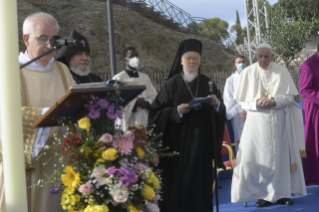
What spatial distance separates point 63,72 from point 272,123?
369 cm

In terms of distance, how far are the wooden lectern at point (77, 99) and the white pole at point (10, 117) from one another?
55 cm

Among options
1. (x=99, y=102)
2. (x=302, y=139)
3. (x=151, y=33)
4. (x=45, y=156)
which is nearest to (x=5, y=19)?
(x=99, y=102)

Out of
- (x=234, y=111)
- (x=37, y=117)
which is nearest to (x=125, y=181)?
(x=37, y=117)

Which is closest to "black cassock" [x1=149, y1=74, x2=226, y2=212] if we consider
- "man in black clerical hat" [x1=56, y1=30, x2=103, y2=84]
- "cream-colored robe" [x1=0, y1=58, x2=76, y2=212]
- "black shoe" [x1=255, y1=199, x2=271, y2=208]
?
"man in black clerical hat" [x1=56, y1=30, x2=103, y2=84]

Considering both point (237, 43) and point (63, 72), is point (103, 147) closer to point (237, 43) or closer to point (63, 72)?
point (63, 72)

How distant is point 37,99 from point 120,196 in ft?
4.44

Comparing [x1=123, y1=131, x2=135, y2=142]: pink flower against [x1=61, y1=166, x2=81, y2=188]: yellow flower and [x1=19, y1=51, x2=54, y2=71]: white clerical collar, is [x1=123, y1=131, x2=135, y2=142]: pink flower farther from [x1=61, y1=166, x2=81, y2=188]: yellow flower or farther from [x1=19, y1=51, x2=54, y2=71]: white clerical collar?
[x1=19, y1=51, x2=54, y2=71]: white clerical collar

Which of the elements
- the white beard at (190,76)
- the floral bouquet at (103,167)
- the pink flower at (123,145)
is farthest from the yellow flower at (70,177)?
the white beard at (190,76)

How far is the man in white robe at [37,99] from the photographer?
3602 millimetres

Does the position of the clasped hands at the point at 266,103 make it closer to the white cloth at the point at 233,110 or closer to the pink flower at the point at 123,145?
the white cloth at the point at 233,110

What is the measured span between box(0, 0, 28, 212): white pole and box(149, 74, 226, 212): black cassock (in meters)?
3.11

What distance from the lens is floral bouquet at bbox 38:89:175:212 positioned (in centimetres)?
307

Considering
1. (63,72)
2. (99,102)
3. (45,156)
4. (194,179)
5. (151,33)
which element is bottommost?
(194,179)

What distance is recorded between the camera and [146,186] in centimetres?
323
